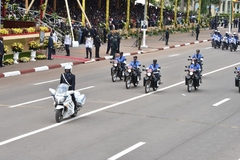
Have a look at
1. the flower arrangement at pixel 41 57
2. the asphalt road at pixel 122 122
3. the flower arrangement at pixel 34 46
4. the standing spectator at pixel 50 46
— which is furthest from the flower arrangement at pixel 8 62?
the asphalt road at pixel 122 122

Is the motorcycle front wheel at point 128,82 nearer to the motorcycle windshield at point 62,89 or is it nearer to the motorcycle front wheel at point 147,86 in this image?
the motorcycle front wheel at point 147,86

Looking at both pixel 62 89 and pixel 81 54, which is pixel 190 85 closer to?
pixel 62 89

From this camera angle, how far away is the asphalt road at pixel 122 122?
13438 millimetres

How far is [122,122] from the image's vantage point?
1711 centimetres

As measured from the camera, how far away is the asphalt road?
44.1 ft

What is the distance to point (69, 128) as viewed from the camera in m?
16.1

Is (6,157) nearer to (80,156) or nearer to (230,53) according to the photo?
(80,156)

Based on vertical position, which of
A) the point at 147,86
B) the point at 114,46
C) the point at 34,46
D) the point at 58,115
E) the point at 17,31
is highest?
the point at 17,31

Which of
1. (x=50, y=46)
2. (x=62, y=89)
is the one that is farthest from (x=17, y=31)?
(x=62, y=89)

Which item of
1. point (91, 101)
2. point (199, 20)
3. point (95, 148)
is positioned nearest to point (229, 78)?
point (91, 101)

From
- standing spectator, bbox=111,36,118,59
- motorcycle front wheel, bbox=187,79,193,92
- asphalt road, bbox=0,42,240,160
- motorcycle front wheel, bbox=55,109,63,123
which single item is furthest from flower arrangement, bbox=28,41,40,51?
motorcycle front wheel, bbox=55,109,63,123

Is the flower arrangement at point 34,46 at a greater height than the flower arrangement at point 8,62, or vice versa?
the flower arrangement at point 34,46

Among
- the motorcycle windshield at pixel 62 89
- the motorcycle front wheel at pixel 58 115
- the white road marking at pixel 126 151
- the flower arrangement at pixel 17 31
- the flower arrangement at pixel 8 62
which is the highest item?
the flower arrangement at pixel 17 31

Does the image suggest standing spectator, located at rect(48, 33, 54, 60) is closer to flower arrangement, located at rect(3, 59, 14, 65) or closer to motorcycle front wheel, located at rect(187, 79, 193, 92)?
flower arrangement, located at rect(3, 59, 14, 65)
